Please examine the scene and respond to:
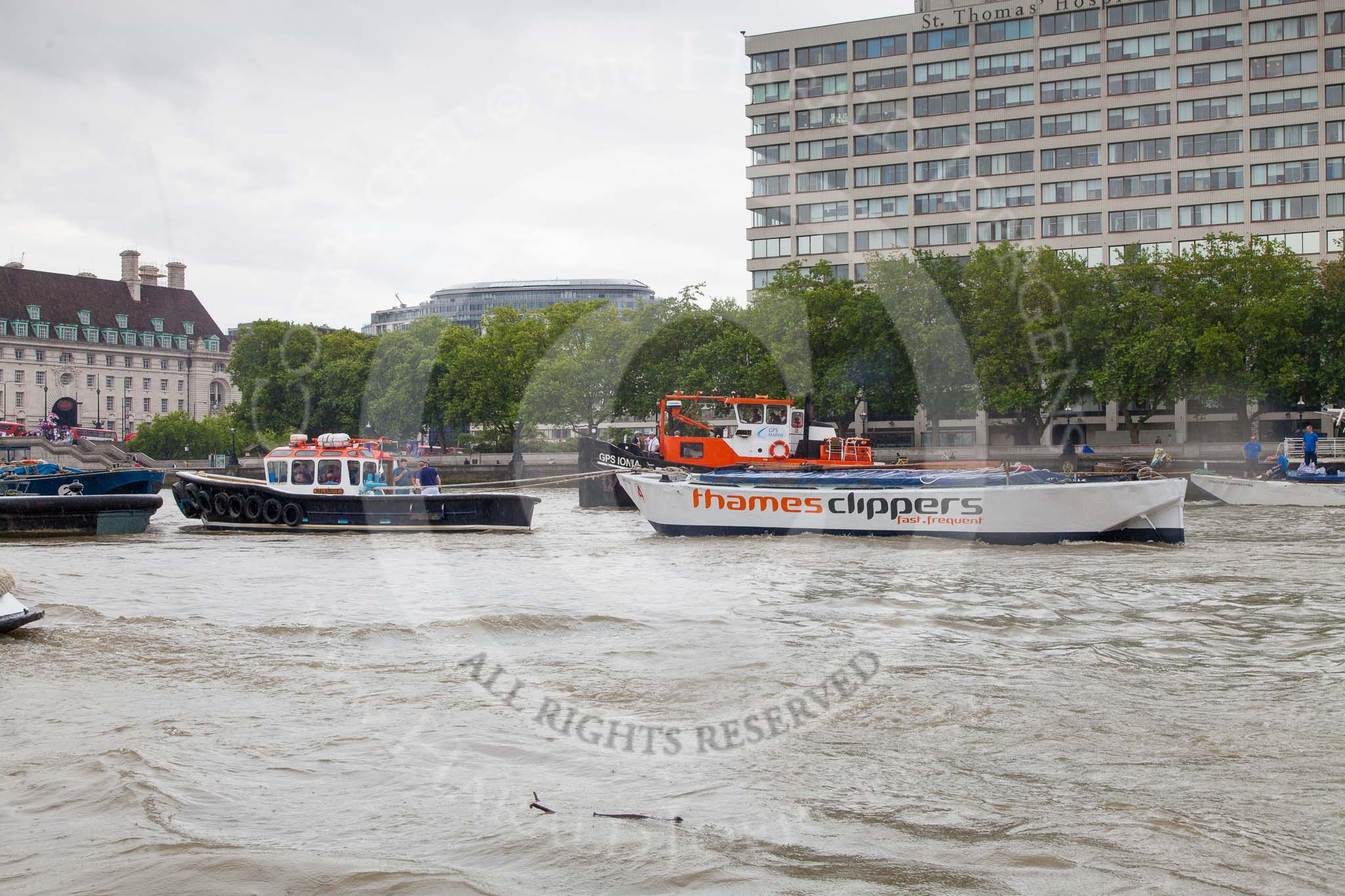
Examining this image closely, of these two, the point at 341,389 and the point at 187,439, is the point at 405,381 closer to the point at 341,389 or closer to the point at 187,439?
the point at 341,389

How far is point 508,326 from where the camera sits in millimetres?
78250

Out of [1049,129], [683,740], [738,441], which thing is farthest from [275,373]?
[683,740]

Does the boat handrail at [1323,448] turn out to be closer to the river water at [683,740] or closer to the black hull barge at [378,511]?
the black hull barge at [378,511]

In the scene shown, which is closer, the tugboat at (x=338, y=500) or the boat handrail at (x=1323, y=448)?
the tugboat at (x=338, y=500)

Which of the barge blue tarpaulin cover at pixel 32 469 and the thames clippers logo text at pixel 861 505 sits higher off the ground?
the barge blue tarpaulin cover at pixel 32 469

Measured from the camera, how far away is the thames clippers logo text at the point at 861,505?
2162 centimetres

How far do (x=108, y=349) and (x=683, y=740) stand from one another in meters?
137

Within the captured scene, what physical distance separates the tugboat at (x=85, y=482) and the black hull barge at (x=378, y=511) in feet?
15.7

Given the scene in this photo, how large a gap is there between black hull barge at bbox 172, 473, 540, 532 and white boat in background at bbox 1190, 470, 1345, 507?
1959cm

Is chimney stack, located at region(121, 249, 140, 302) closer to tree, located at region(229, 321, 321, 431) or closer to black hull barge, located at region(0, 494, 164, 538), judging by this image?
tree, located at region(229, 321, 321, 431)

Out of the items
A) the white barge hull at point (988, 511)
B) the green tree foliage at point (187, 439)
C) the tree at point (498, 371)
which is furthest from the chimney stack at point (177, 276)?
the white barge hull at point (988, 511)

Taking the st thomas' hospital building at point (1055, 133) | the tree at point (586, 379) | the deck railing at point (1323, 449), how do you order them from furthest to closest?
the st thomas' hospital building at point (1055, 133)
the tree at point (586, 379)
the deck railing at point (1323, 449)

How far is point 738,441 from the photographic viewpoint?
36.0 meters

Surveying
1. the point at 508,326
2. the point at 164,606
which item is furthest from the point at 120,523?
the point at 508,326
